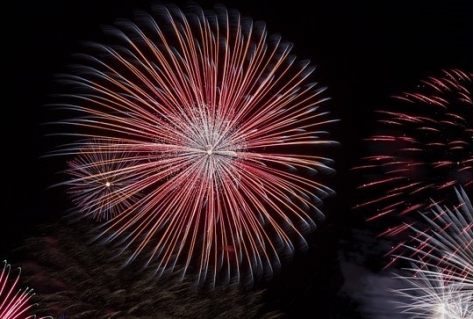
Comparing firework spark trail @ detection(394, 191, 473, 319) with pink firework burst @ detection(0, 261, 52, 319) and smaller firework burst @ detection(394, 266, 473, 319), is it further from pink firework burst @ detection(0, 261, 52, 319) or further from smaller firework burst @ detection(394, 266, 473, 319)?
pink firework burst @ detection(0, 261, 52, 319)

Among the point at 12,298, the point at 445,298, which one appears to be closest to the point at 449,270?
the point at 445,298

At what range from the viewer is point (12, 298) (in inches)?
314

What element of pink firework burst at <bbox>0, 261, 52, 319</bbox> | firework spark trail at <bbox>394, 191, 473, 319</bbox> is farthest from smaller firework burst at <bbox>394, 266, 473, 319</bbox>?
pink firework burst at <bbox>0, 261, 52, 319</bbox>

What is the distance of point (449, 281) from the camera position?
31.3 feet

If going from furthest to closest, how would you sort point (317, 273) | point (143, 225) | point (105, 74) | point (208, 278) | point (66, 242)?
point (317, 273) < point (208, 278) < point (66, 242) < point (143, 225) < point (105, 74)

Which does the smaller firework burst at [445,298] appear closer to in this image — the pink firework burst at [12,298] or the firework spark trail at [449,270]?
the firework spark trail at [449,270]

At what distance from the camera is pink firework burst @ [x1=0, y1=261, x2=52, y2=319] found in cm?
760

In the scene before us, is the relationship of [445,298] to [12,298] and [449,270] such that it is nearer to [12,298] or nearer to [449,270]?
[449,270]

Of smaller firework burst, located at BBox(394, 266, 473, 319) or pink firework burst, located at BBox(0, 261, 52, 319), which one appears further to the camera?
smaller firework burst, located at BBox(394, 266, 473, 319)

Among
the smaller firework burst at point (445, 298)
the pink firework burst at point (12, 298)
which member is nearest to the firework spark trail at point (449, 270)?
the smaller firework burst at point (445, 298)

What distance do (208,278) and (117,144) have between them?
4.09 meters

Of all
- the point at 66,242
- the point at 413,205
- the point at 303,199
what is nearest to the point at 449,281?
the point at 413,205

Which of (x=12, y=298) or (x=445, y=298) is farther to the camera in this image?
(x=445, y=298)

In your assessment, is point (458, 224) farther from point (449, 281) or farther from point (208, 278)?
point (208, 278)
